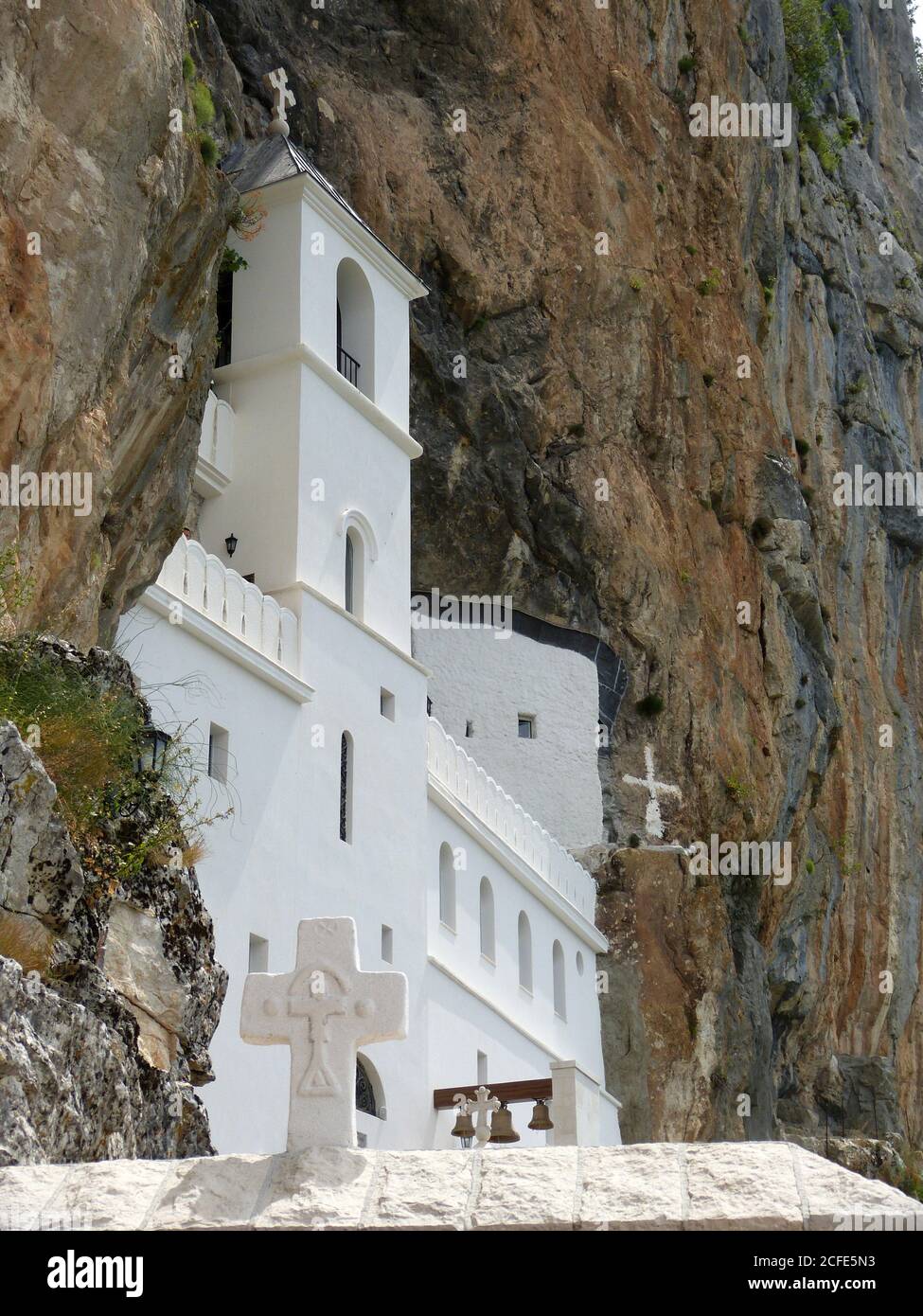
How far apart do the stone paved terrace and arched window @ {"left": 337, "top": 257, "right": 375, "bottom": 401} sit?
18.7 m

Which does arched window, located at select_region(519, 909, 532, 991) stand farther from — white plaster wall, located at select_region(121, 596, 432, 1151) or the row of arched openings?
white plaster wall, located at select_region(121, 596, 432, 1151)

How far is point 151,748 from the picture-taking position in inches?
597

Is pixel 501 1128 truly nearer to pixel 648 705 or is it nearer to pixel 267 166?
pixel 648 705

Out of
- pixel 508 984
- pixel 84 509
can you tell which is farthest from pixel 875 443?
pixel 84 509

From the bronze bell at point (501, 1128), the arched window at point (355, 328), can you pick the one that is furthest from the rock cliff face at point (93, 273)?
the arched window at point (355, 328)

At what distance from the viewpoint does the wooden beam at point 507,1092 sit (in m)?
22.4

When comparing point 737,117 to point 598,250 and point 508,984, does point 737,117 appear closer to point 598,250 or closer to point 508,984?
point 598,250

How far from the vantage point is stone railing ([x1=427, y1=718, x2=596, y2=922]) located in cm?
2562

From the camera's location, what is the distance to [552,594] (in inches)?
1240

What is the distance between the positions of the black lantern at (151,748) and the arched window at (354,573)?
6879 mm

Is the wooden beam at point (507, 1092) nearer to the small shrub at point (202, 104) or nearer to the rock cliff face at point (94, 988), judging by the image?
the rock cliff face at point (94, 988)

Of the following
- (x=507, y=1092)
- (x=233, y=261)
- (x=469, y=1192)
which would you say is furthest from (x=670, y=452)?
(x=469, y=1192)
